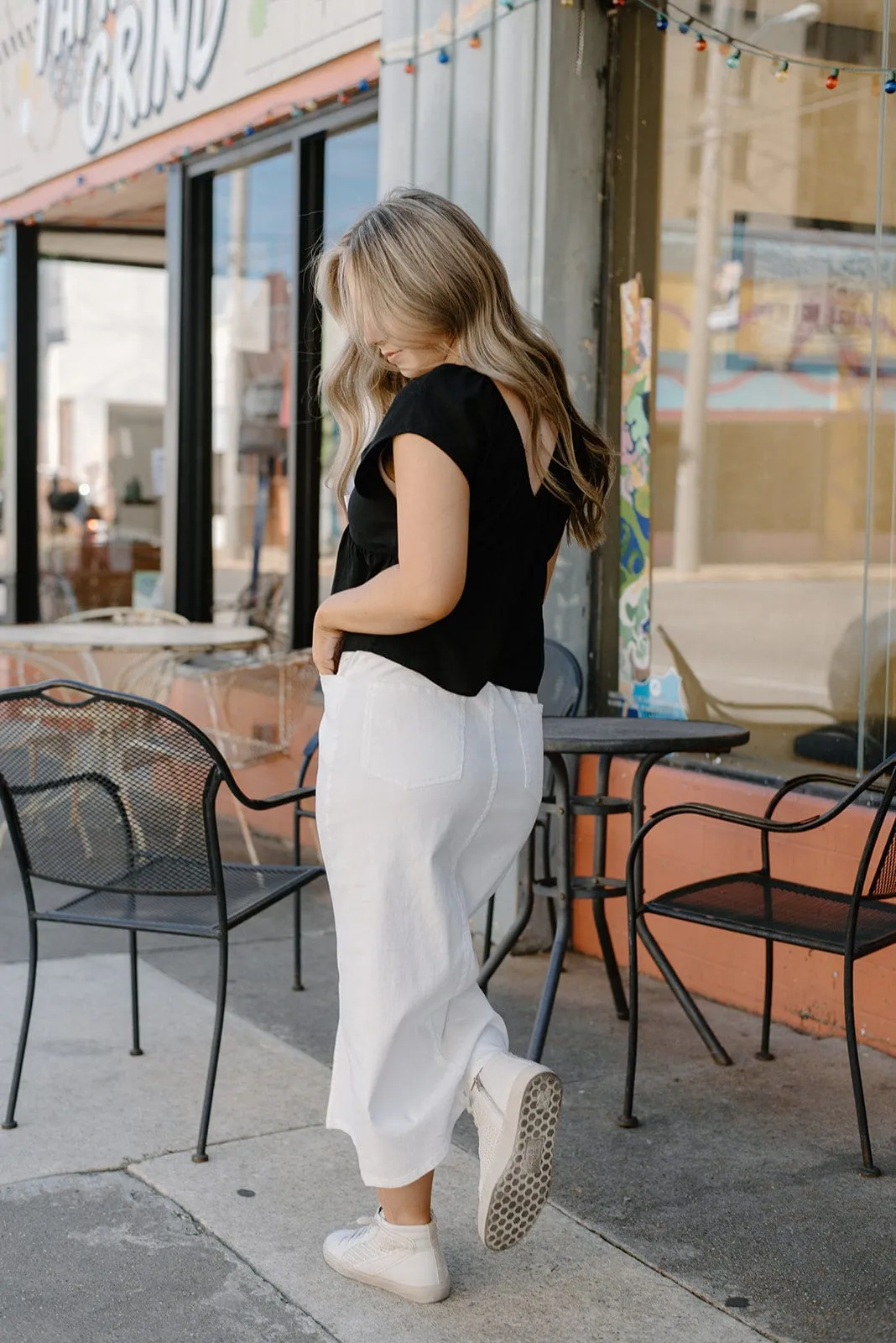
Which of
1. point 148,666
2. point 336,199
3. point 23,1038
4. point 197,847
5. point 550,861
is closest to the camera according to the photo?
point 197,847

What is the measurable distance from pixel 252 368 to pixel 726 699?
145 inches

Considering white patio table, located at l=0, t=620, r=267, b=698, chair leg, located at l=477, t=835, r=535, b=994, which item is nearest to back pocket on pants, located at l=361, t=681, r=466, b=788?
chair leg, located at l=477, t=835, r=535, b=994

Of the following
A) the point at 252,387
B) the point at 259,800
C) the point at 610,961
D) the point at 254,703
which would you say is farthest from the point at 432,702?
the point at 252,387

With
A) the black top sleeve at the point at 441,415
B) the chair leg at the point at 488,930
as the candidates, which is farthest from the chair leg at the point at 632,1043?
the black top sleeve at the point at 441,415

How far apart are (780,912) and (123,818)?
1.52 metres

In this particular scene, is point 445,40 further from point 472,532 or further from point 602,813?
point 472,532

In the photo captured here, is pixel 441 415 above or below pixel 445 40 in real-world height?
below

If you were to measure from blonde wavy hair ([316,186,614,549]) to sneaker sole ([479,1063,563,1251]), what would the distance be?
1.02 m

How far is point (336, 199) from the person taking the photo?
6.92 metres

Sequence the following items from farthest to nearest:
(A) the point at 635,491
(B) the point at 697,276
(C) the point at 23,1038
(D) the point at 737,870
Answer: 1. (A) the point at 635,491
2. (B) the point at 697,276
3. (D) the point at 737,870
4. (C) the point at 23,1038

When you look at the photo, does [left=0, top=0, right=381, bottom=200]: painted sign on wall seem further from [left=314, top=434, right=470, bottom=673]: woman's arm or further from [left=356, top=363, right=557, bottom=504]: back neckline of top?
[left=314, top=434, right=470, bottom=673]: woman's arm

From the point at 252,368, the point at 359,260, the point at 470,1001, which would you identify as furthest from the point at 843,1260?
the point at 252,368

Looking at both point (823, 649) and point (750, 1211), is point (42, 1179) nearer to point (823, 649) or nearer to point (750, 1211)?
point (750, 1211)

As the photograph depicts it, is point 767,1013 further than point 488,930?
No
